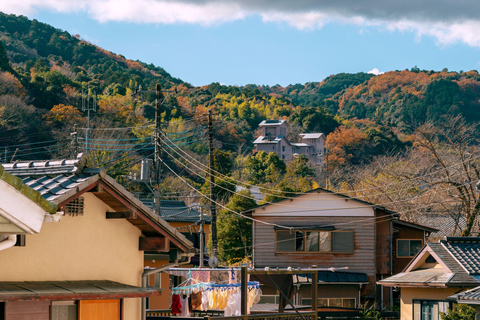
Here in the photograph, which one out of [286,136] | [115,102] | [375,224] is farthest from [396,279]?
[286,136]

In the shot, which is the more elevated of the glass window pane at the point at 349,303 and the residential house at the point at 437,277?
the residential house at the point at 437,277

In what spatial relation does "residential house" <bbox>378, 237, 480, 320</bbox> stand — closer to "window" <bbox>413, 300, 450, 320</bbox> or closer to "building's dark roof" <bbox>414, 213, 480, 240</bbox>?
"window" <bbox>413, 300, 450, 320</bbox>

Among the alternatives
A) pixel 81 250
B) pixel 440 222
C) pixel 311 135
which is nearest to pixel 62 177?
pixel 81 250

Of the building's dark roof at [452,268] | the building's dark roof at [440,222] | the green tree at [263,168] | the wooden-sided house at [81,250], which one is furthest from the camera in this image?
the green tree at [263,168]

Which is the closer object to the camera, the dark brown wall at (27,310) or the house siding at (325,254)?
the dark brown wall at (27,310)

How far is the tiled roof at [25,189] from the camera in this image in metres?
5.65

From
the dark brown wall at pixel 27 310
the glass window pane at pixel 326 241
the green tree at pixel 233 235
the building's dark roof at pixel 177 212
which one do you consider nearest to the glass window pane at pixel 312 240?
the glass window pane at pixel 326 241

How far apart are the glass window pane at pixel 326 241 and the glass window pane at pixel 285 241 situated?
1.45 metres

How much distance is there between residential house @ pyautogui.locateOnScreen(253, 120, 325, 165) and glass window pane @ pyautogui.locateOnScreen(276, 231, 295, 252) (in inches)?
2190

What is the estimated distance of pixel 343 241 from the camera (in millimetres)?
31328

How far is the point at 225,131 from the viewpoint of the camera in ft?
274

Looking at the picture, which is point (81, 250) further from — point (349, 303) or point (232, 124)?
point (232, 124)

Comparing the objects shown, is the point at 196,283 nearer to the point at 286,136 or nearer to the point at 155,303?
the point at 155,303

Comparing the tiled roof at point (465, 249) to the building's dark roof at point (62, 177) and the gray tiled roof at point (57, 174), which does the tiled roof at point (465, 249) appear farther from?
the gray tiled roof at point (57, 174)
